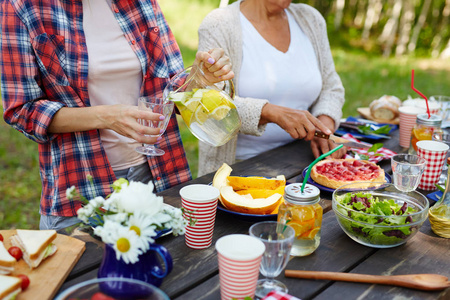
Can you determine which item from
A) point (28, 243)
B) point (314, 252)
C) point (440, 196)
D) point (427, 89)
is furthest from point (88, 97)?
point (427, 89)

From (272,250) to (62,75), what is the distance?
1.09 metres

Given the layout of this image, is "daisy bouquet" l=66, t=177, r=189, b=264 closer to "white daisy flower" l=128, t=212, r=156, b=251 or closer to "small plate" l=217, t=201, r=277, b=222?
"white daisy flower" l=128, t=212, r=156, b=251

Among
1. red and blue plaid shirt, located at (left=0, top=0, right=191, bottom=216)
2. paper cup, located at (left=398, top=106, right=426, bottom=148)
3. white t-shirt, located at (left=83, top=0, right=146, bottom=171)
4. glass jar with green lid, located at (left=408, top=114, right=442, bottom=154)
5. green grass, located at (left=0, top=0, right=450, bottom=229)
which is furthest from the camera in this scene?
green grass, located at (left=0, top=0, right=450, bottom=229)

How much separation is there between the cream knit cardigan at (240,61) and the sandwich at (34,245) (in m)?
1.14

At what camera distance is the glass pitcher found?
5.40 ft

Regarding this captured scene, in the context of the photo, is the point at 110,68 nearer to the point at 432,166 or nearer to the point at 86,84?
the point at 86,84

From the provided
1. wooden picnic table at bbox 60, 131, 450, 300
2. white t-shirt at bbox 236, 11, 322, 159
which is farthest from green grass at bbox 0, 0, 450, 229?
wooden picnic table at bbox 60, 131, 450, 300

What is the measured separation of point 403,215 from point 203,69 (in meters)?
0.90

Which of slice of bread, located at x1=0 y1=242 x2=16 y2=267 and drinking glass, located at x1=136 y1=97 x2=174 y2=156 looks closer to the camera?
slice of bread, located at x1=0 y1=242 x2=16 y2=267

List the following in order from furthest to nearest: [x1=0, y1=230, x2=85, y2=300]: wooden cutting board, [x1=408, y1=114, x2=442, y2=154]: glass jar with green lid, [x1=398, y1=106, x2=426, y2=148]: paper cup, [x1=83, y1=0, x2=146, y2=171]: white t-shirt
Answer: [x1=398, y1=106, x2=426, y2=148]: paper cup → [x1=408, y1=114, x2=442, y2=154]: glass jar with green lid → [x1=83, y1=0, x2=146, y2=171]: white t-shirt → [x1=0, y1=230, x2=85, y2=300]: wooden cutting board

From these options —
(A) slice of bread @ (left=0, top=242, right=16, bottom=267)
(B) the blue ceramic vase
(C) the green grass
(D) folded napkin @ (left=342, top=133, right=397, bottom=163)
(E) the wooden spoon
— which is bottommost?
(C) the green grass

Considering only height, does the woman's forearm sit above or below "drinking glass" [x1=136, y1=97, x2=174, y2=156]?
below

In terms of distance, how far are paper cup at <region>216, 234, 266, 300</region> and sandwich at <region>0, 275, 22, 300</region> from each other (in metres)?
0.51

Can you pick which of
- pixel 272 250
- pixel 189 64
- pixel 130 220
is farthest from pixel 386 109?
pixel 189 64
